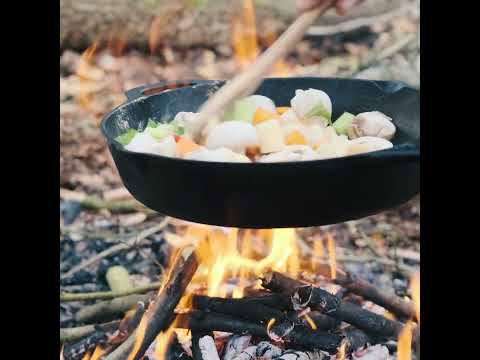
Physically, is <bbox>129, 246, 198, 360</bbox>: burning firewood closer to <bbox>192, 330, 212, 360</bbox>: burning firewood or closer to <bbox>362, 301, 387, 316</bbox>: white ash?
<bbox>192, 330, 212, 360</bbox>: burning firewood

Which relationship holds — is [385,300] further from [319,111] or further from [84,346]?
[84,346]

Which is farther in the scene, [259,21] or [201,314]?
[259,21]

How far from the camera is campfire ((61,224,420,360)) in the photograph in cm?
198

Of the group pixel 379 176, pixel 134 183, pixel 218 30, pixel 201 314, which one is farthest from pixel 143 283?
pixel 218 30

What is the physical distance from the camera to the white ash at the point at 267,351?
1945 mm

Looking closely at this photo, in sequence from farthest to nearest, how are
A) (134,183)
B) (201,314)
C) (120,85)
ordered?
1. (120,85)
2. (201,314)
3. (134,183)

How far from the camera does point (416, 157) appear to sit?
5.03 feet

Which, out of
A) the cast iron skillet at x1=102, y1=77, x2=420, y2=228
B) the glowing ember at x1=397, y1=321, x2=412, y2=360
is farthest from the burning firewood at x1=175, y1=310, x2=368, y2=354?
the cast iron skillet at x1=102, y1=77, x2=420, y2=228

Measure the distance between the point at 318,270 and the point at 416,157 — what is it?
828mm

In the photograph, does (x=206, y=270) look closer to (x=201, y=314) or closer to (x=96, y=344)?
(x=201, y=314)

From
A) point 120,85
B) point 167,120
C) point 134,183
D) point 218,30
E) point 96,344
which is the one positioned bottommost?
point 96,344

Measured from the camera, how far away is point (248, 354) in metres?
1.95

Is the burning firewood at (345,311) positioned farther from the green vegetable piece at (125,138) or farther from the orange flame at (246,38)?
the orange flame at (246,38)

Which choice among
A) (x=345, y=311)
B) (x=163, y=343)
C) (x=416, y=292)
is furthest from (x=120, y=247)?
(x=416, y=292)
